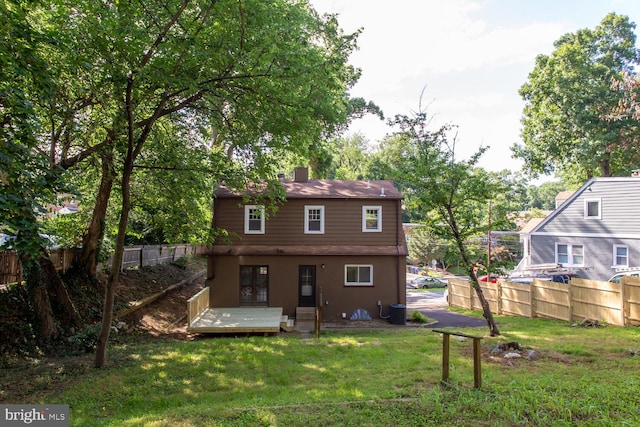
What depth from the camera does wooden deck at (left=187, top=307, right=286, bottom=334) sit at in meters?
12.1

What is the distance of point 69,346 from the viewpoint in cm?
903

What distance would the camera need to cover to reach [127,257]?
53.6 feet

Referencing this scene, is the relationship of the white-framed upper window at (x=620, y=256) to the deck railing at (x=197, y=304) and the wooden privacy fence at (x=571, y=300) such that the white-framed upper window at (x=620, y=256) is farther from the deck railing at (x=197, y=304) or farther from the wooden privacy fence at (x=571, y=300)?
the deck railing at (x=197, y=304)

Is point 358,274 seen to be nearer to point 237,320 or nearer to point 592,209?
point 237,320

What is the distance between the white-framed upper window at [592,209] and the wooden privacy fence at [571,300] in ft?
33.8

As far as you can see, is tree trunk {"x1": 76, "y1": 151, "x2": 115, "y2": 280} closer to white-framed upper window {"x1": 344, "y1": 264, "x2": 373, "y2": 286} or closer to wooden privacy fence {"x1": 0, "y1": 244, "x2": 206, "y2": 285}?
wooden privacy fence {"x1": 0, "y1": 244, "x2": 206, "y2": 285}

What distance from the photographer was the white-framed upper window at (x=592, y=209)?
2200cm

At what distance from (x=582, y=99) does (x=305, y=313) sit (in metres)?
23.9

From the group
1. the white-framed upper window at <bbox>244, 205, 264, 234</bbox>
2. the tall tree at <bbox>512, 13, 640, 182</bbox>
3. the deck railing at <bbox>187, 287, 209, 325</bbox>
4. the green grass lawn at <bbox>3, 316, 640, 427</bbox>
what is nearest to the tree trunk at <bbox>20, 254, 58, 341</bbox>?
the green grass lawn at <bbox>3, 316, 640, 427</bbox>

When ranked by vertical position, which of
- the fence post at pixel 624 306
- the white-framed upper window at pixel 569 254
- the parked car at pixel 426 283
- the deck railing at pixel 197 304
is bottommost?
the parked car at pixel 426 283

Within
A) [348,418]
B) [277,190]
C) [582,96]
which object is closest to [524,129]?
[582,96]

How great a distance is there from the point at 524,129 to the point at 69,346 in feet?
107

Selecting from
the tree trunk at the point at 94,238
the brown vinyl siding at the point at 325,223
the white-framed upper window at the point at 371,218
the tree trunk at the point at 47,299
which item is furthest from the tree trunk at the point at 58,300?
the white-framed upper window at the point at 371,218

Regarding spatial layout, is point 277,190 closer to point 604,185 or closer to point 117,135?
point 117,135
